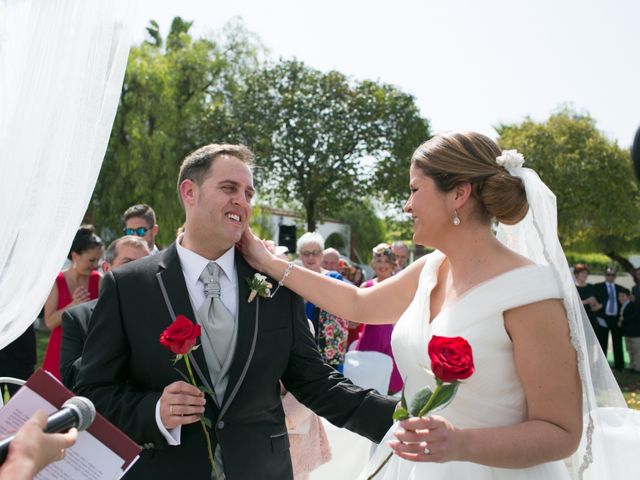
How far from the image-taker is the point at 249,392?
276 centimetres

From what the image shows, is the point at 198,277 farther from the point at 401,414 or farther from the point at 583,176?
the point at 583,176

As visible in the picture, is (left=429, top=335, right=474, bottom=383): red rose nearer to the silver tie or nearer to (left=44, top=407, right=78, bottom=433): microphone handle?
(left=44, top=407, right=78, bottom=433): microphone handle

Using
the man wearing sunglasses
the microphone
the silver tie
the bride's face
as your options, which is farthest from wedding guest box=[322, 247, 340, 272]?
the microphone

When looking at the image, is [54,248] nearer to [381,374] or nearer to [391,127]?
[381,374]

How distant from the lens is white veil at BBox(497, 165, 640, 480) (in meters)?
2.53

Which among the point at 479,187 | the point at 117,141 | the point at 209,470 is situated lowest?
the point at 209,470

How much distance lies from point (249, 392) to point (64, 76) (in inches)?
64.3

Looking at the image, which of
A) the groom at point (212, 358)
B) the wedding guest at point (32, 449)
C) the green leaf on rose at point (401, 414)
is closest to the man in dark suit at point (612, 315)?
the groom at point (212, 358)

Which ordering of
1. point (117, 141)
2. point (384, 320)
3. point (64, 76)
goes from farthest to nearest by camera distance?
point (117, 141) → point (384, 320) → point (64, 76)

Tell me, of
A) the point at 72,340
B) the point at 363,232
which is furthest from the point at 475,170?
the point at 363,232

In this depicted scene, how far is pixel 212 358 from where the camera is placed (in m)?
2.79

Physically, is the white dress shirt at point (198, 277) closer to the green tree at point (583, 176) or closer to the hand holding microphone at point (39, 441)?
the hand holding microphone at point (39, 441)

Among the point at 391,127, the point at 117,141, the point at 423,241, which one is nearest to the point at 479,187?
the point at 423,241

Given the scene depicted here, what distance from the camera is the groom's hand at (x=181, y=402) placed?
2.38 metres
